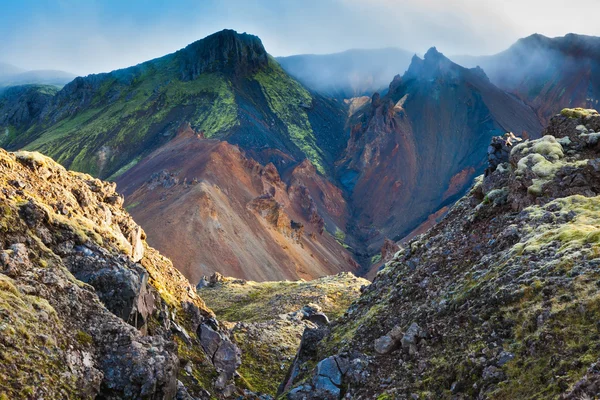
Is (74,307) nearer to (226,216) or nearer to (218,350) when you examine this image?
(218,350)

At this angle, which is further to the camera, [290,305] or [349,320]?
[290,305]

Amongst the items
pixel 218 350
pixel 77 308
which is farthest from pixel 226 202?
pixel 77 308

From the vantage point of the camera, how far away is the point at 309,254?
408ft

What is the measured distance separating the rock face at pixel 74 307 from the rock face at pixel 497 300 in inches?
251

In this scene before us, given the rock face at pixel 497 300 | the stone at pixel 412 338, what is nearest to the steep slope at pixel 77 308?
the rock face at pixel 497 300

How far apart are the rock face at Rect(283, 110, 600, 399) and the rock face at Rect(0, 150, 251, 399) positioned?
6386 millimetres

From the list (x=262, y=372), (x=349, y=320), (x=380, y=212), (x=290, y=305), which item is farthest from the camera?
(x=380, y=212)

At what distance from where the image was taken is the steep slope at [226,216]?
94812 millimetres

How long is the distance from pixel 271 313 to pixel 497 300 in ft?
113

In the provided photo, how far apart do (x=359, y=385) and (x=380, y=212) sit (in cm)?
16739

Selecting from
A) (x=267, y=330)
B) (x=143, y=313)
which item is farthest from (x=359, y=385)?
(x=267, y=330)

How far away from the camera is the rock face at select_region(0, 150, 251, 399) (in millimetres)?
13398

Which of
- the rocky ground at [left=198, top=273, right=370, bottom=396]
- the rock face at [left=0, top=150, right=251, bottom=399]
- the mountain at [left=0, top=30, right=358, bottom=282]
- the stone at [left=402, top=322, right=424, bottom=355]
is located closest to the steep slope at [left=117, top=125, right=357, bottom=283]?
Result: the mountain at [left=0, top=30, right=358, bottom=282]

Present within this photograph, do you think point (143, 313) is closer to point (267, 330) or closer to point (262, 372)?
point (262, 372)
